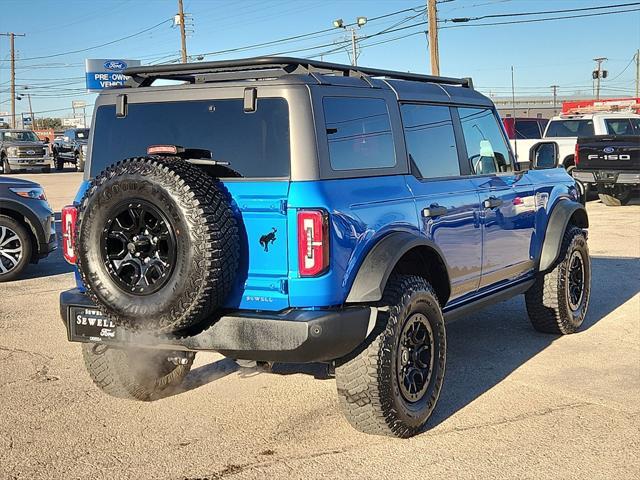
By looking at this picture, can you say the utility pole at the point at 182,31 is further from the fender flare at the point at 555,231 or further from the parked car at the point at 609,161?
the fender flare at the point at 555,231

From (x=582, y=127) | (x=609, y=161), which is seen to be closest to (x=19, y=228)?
(x=609, y=161)

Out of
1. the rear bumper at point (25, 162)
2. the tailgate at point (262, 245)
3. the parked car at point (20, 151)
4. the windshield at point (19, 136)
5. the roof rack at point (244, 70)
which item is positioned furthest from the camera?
the windshield at point (19, 136)

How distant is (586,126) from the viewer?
62.7 feet

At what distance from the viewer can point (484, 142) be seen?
5895 mm

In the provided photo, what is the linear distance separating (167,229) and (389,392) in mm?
1464

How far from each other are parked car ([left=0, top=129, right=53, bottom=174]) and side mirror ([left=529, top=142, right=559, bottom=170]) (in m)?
30.7

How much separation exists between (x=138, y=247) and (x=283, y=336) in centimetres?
86

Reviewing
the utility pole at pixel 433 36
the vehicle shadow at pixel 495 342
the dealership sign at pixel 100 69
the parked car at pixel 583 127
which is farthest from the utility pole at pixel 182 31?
the vehicle shadow at pixel 495 342

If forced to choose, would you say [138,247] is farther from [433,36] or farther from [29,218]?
[433,36]

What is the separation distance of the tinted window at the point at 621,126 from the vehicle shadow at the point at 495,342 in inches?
425

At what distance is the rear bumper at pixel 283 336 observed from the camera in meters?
3.84

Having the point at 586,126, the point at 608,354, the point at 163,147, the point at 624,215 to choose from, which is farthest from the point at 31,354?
the point at 586,126

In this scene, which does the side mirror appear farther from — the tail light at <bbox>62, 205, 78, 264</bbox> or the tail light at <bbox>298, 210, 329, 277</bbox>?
the tail light at <bbox>62, 205, 78, 264</bbox>

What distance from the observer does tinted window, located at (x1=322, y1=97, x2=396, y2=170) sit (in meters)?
4.18
